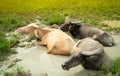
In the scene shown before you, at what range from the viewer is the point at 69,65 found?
5.03 m

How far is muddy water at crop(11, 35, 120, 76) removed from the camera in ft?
17.7

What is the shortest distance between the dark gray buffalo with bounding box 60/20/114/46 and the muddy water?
0.23 meters

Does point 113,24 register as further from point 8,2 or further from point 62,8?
point 8,2

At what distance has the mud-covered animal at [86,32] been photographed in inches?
262

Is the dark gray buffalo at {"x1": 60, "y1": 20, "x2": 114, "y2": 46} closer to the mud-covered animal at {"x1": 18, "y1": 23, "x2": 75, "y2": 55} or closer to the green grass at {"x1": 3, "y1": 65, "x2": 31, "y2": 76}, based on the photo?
the mud-covered animal at {"x1": 18, "y1": 23, "x2": 75, "y2": 55}

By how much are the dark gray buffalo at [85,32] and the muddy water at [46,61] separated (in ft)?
0.77

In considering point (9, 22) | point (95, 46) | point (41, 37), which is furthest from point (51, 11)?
point (95, 46)

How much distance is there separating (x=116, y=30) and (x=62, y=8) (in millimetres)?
4135

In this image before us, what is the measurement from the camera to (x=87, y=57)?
5184 millimetres

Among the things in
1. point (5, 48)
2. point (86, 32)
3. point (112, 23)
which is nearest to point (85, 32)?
point (86, 32)

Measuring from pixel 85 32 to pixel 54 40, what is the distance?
3.72ft

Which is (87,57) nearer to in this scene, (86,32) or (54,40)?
(54,40)

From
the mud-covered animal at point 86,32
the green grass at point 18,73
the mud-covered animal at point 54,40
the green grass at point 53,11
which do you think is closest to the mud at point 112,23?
the green grass at point 53,11

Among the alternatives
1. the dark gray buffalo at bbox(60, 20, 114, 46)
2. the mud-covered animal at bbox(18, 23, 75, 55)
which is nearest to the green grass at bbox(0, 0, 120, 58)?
the mud-covered animal at bbox(18, 23, 75, 55)
